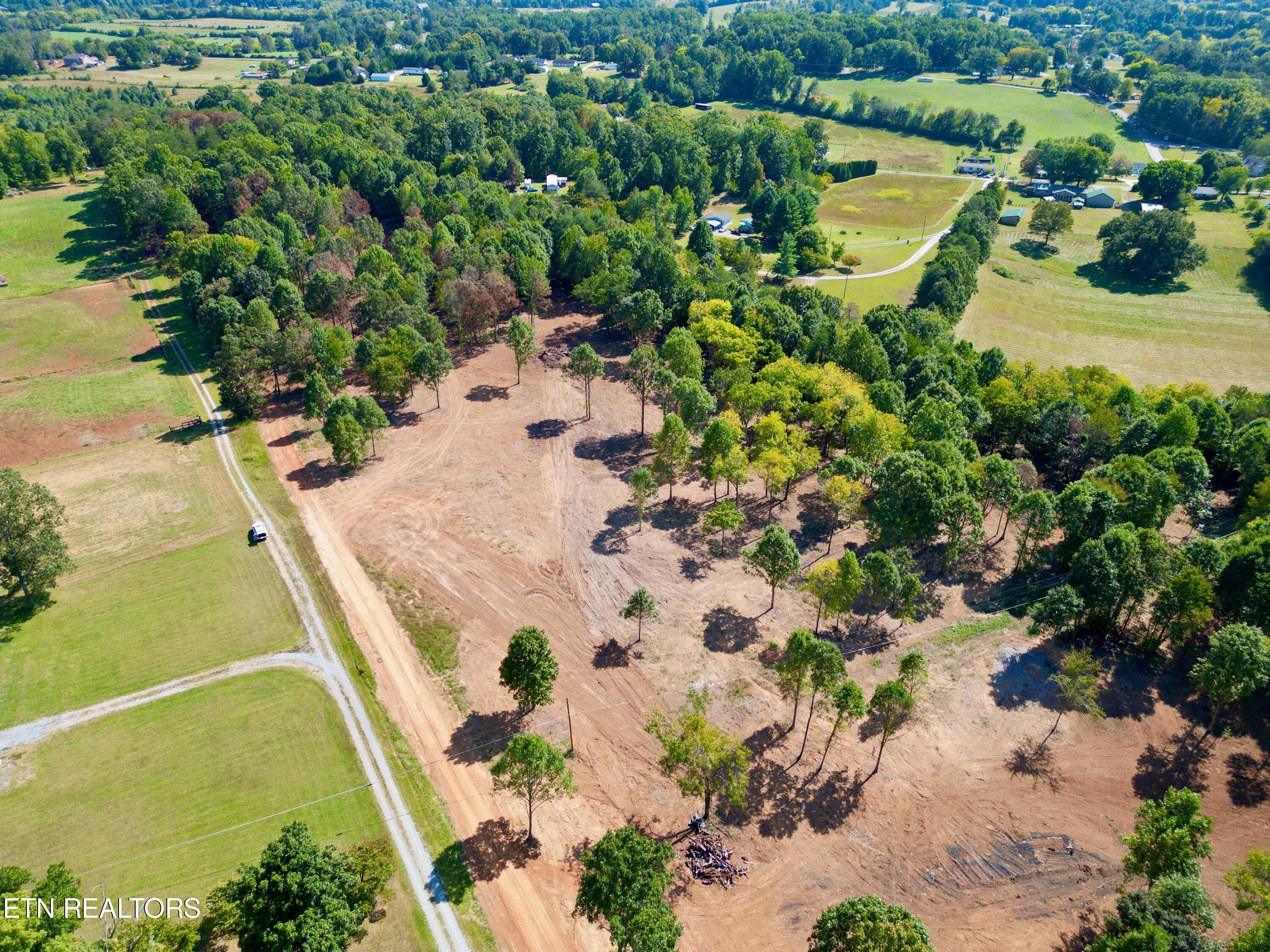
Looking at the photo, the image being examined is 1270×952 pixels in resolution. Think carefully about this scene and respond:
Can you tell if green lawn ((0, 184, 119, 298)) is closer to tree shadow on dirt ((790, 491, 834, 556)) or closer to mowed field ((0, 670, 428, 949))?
mowed field ((0, 670, 428, 949))

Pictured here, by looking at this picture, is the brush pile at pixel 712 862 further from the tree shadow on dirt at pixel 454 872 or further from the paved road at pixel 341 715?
the paved road at pixel 341 715

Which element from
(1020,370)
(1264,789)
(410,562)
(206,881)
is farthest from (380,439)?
(1264,789)

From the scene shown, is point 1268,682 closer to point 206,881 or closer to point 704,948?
point 704,948

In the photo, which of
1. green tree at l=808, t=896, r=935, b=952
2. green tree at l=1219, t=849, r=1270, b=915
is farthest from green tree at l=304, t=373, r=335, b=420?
green tree at l=1219, t=849, r=1270, b=915

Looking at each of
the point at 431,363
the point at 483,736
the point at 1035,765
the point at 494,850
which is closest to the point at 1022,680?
the point at 1035,765

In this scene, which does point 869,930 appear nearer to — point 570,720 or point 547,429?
point 570,720

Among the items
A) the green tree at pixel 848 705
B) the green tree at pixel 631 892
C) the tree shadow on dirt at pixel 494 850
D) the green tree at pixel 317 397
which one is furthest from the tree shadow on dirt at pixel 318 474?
the green tree at pixel 848 705
